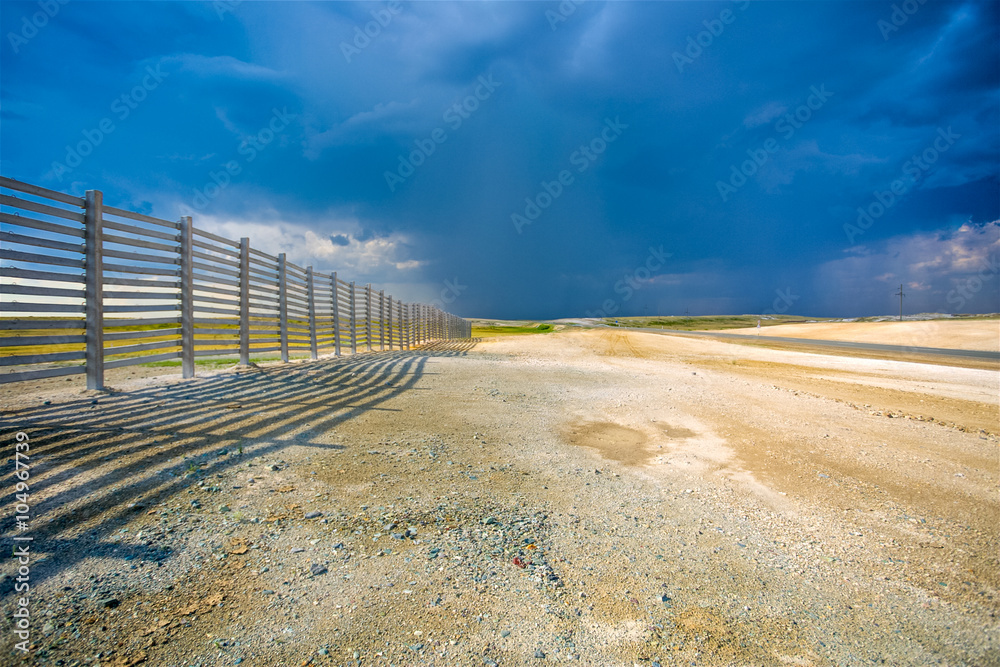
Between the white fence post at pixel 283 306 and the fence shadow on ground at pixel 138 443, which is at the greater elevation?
the white fence post at pixel 283 306

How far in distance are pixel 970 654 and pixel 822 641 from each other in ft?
2.65

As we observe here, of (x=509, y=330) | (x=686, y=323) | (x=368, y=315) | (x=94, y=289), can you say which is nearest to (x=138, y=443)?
(x=94, y=289)

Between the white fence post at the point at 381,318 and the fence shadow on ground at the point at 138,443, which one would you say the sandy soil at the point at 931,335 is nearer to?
the white fence post at the point at 381,318

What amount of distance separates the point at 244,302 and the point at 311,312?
3159 mm

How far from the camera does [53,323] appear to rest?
15.3 feet

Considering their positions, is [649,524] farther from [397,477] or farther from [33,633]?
[33,633]

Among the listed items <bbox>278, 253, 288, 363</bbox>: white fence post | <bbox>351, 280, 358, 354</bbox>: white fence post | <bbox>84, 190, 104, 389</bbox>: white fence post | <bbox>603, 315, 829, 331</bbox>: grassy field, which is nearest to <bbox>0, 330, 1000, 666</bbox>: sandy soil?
<bbox>84, 190, 104, 389</bbox>: white fence post

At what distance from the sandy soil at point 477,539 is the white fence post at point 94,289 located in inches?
15.3

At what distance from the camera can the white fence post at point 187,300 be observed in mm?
6512

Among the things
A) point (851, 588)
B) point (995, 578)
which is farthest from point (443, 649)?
point (995, 578)

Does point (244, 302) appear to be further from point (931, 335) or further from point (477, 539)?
point (931, 335)

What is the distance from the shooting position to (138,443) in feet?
11.5

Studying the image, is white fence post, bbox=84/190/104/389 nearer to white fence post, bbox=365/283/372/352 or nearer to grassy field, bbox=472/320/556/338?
white fence post, bbox=365/283/372/352

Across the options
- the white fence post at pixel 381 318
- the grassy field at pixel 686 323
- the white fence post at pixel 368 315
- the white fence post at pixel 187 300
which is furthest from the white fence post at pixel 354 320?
the grassy field at pixel 686 323
